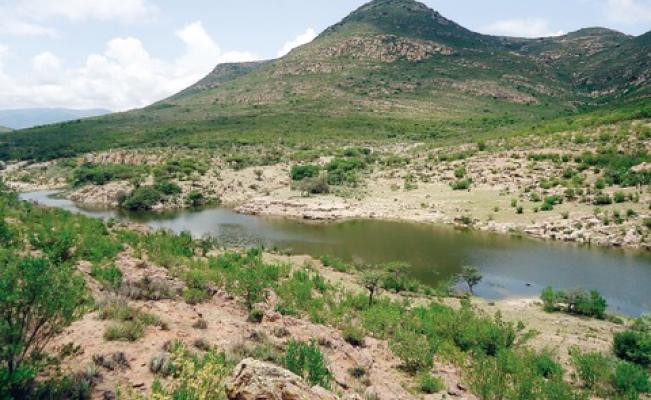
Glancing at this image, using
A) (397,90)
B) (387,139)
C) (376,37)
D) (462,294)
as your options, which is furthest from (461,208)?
(376,37)

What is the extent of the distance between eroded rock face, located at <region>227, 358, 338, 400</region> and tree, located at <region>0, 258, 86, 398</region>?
3490 millimetres

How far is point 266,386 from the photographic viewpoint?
720 cm

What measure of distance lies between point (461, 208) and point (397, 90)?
291ft

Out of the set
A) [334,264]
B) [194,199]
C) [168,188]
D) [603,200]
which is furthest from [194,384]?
[168,188]

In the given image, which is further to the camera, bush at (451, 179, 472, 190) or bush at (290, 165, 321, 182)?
bush at (290, 165, 321, 182)

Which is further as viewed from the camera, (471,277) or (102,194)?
(102,194)

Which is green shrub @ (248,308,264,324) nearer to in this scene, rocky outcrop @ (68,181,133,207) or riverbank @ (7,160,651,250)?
riverbank @ (7,160,651,250)

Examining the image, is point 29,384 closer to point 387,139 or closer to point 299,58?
point 387,139

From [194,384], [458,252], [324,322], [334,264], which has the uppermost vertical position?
[194,384]

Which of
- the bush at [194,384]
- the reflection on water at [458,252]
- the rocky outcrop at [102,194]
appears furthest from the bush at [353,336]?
the rocky outcrop at [102,194]

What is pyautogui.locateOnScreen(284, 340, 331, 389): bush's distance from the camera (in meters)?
9.84

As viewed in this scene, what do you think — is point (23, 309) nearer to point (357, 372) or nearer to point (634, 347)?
point (357, 372)

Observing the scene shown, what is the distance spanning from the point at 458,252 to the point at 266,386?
94.9 ft

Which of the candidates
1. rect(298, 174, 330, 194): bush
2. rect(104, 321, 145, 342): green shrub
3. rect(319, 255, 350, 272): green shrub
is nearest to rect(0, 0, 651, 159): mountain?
rect(298, 174, 330, 194): bush
